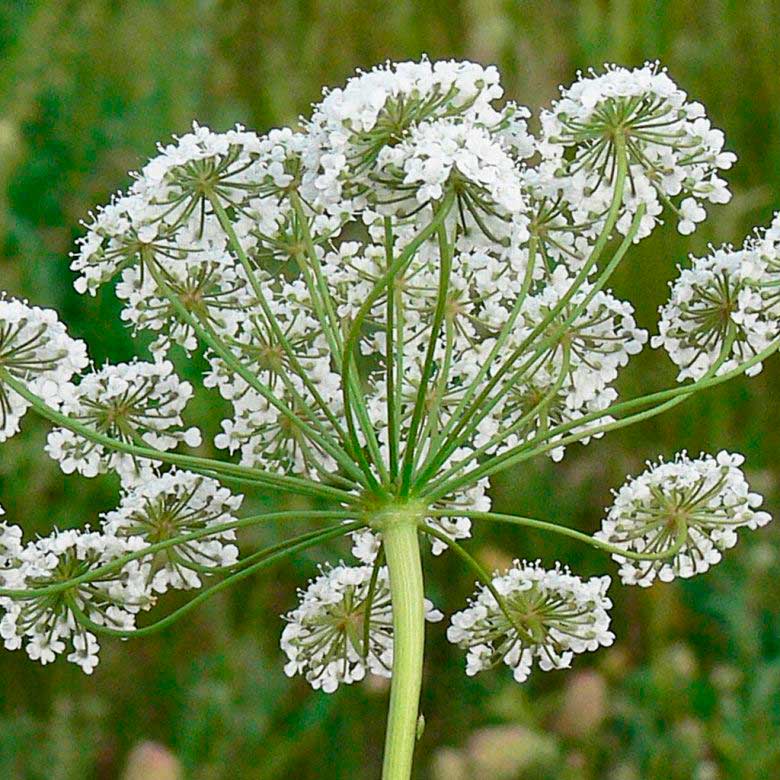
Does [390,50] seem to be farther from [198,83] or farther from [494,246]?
[494,246]

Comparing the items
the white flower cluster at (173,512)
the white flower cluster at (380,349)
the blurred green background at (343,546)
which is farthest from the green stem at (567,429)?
the blurred green background at (343,546)

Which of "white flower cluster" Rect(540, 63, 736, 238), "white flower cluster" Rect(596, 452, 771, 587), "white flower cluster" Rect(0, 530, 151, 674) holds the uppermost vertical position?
"white flower cluster" Rect(540, 63, 736, 238)

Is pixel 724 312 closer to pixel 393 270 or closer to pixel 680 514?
pixel 680 514

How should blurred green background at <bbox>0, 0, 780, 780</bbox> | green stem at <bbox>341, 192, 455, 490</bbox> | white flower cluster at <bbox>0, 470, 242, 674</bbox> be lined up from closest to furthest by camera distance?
green stem at <bbox>341, 192, 455, 490</bbox>, white flower cluster at <bbox>0, 470, 242, 674</bbox>, blurred green background at <bbox>0, 0, 780, 780</bbox>

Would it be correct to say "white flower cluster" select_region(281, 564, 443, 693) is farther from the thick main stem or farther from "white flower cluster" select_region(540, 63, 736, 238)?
"white flower cluster" select_region(540, 63, 736, 238)

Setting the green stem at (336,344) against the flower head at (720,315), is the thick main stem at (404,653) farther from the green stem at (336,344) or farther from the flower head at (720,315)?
the flower head at (720,315)

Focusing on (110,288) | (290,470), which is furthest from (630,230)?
(110,288)

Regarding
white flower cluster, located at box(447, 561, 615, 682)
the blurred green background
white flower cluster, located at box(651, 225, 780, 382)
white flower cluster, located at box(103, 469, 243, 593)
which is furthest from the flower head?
the blurred green background

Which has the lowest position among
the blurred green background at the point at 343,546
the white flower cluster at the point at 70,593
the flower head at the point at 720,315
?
the white flower cluster at the point at 70,593
